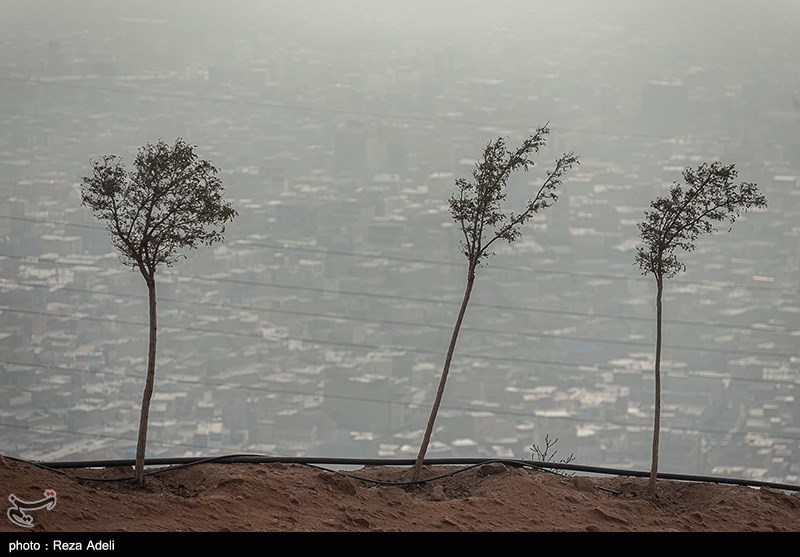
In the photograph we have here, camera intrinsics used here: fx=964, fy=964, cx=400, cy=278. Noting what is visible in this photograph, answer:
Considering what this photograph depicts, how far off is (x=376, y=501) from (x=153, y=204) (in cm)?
454

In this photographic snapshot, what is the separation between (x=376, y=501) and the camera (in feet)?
39.1

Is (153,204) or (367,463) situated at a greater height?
(153,204)

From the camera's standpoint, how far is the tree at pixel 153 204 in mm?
11516

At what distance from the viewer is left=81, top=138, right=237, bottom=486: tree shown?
11.5 meters

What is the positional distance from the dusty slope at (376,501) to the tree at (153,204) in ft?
2.88

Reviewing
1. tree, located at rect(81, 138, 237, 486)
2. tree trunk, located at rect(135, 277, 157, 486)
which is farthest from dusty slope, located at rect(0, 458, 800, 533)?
tree, located at rect(81, 138, 237, 486)

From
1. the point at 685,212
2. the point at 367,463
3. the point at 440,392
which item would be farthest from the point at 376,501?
the point at 685,212

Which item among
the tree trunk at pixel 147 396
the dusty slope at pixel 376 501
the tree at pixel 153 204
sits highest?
the tree at pixel 153 204

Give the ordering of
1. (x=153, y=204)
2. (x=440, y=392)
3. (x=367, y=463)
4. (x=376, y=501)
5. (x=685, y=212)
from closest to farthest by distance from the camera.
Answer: (x=153, y=204)
(x=376, y=501)
(x=440, y=392)
(x=685, y=212)
(x=367, y=463)

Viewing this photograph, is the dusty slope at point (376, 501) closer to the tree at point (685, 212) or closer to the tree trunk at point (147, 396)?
the tree trunk at point (147, 396)

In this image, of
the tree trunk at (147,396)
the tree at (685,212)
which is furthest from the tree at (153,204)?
the tree at (685,212)

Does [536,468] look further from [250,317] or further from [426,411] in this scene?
[250,317]

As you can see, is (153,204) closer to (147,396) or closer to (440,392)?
(147,396)

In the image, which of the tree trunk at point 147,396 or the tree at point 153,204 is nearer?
the tree trunk at point 147,396
